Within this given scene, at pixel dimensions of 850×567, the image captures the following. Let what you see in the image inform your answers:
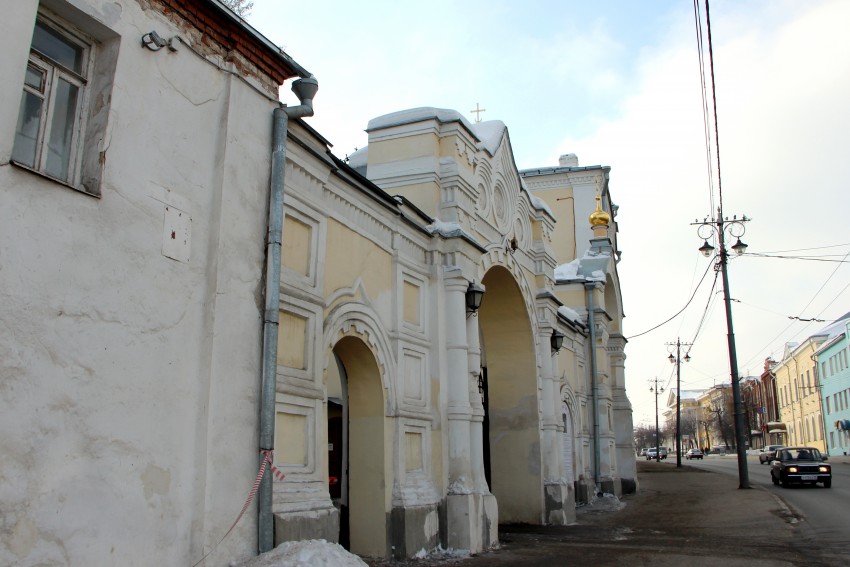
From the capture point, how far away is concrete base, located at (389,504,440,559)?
9.51 metres

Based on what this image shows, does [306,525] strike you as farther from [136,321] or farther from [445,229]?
[445,229]

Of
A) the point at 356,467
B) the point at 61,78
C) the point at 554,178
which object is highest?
the point at 554,178

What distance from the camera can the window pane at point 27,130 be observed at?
16.9 feet

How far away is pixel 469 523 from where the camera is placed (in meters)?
10.6

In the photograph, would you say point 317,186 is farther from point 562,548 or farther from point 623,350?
point 623,350

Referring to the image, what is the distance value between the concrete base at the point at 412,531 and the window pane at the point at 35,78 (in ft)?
21.2

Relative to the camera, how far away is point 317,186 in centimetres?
861

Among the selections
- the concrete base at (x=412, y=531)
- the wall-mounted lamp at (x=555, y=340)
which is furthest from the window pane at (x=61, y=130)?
the wall-mounted lamp at (x=555, y=340)

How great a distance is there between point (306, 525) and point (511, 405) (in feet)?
29.0

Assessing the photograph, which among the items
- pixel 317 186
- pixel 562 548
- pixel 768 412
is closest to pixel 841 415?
pixel 768 412

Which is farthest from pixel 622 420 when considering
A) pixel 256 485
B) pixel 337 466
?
pixel 256 485

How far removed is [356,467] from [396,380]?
1.23 m

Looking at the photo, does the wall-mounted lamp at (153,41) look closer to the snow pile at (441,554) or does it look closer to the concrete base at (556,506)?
the snow pile at (441,554)

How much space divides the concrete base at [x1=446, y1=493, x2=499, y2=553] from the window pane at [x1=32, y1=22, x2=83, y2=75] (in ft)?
24.8
